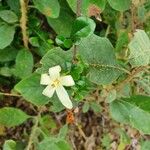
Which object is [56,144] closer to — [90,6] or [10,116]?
[10,116]

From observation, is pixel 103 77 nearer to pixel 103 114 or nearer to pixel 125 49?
pixel 125 49

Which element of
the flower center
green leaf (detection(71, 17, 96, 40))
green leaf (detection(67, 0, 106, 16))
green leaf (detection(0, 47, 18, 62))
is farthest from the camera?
green leaf (detection(0, 47, 18, 62))

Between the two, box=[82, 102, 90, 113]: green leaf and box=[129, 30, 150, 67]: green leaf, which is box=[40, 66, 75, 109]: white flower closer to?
box=[129, 30, 150, 67]: green leaf

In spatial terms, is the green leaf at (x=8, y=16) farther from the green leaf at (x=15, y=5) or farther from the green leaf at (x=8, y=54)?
the green leaf at (x=8, y=54)

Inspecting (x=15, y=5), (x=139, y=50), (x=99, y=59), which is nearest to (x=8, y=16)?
(x=15, y=5)

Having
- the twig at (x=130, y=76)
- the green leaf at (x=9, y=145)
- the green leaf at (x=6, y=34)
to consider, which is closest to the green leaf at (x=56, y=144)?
the green leaf at (x=9, y=145)

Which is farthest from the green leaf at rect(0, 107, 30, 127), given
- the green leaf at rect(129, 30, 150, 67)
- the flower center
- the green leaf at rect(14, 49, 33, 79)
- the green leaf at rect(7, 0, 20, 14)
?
the green leaf at rect(129, 30, 150, 67)

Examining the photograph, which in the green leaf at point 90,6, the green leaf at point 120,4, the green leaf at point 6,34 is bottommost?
the green leaf at point 6,34
